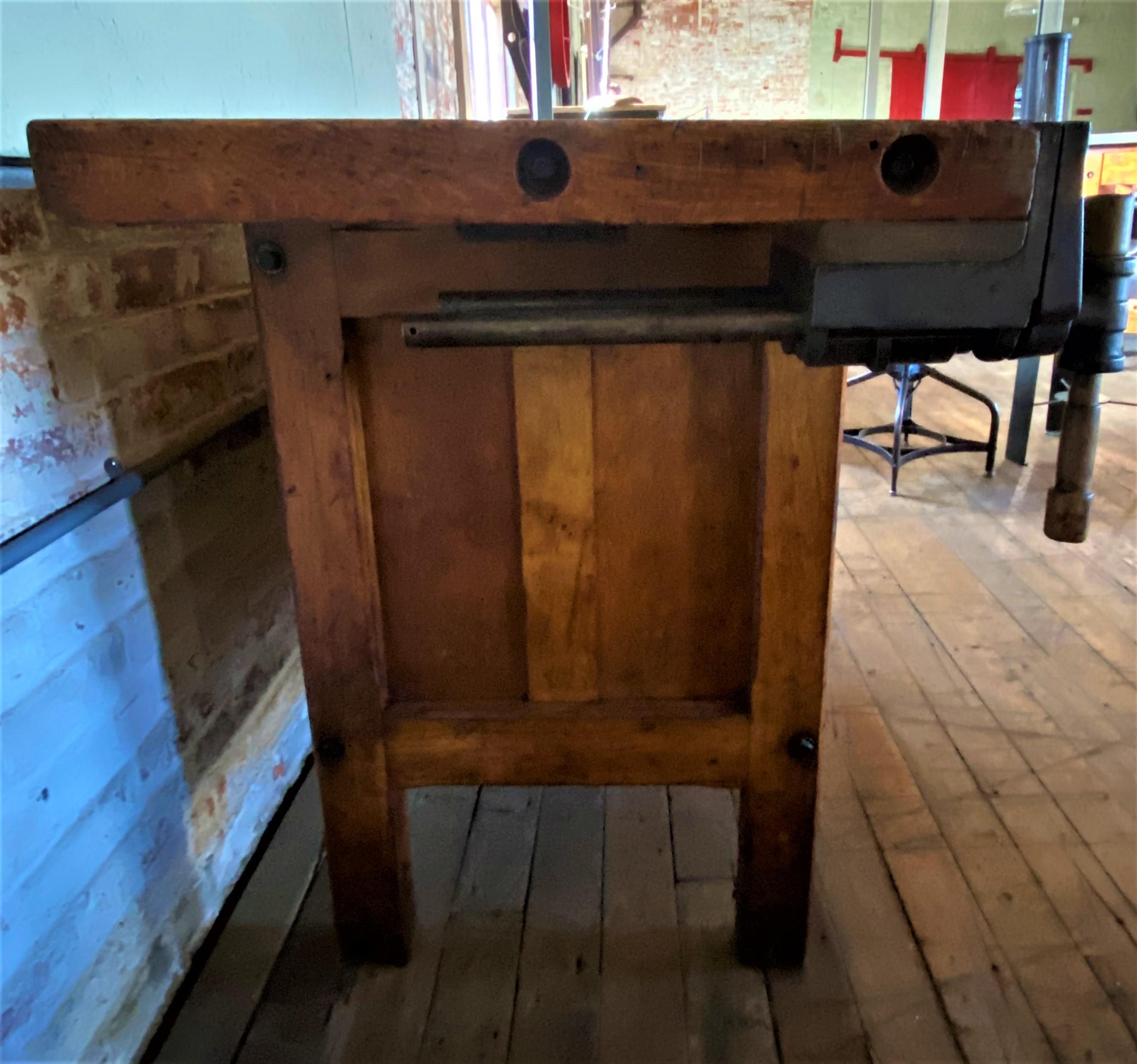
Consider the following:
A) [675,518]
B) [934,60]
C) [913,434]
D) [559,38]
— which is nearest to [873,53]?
[934,60]

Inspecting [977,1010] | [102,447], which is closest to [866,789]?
[977,1010]

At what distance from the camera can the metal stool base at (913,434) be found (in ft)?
9.49

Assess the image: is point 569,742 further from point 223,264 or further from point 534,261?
point 223,264

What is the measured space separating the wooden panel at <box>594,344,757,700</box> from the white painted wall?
1.82 feet

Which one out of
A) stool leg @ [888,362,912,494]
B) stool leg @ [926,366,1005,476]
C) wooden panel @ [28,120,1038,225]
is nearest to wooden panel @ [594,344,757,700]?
wooden panel @ [28,120,1038,225]

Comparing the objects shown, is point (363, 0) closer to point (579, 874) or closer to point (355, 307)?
point (355, 307)

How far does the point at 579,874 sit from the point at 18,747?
29.6 inches

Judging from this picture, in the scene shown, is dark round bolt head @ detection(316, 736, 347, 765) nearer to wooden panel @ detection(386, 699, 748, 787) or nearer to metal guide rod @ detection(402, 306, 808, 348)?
wooden panel @ detection(386, 699, 748, 787)

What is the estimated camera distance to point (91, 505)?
32.8 inches

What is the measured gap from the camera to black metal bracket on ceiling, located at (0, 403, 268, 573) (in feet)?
2.43

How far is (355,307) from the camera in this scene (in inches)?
33.0

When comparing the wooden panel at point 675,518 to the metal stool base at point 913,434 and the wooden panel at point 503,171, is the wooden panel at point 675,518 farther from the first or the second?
the metal stool base at point 913,434

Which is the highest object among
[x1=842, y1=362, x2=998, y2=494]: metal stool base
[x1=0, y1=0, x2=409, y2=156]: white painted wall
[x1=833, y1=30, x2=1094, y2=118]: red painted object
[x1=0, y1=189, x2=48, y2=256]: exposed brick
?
[x1=833, y1=30, x2=1094, y2=118]: red painted object

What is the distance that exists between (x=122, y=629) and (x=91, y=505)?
0.56 feet
